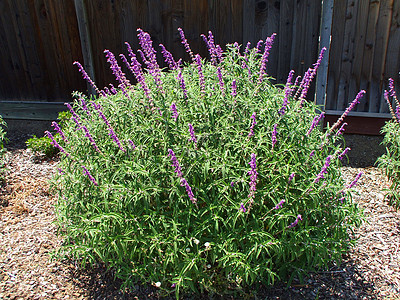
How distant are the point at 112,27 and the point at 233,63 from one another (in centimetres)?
308

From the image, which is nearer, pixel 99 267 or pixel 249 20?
pixel 99 267

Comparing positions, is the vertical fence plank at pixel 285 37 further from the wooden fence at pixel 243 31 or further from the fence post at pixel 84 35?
the fence post at pixel 84 35

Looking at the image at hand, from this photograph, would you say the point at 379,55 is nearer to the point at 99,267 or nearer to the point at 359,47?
the point at 359,47

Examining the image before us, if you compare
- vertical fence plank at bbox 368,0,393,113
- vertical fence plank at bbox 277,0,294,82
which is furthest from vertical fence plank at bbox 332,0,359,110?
vertical fence plank at bbox 277,0,294,82

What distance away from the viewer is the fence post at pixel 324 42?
469 centimetres

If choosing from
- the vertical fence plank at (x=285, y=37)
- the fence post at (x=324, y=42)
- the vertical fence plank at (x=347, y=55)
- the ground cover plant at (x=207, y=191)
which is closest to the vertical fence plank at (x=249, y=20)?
the vertical fence plank at (x=285, y=37)

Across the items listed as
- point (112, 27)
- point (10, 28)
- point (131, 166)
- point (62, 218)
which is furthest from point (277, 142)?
point (10, 28)

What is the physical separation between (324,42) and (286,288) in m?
3.32

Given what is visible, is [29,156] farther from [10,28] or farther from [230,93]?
[230,93]

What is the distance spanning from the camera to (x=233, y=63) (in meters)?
3.01

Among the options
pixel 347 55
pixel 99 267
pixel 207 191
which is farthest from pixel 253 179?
pixel 347 55

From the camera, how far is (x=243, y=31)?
5141mm

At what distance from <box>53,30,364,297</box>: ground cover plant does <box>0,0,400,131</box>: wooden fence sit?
8.18 ft

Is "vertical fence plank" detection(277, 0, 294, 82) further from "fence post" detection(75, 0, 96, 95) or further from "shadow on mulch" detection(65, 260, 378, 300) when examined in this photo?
"shadow on mulch" detection(65, 260, 378, 300)
